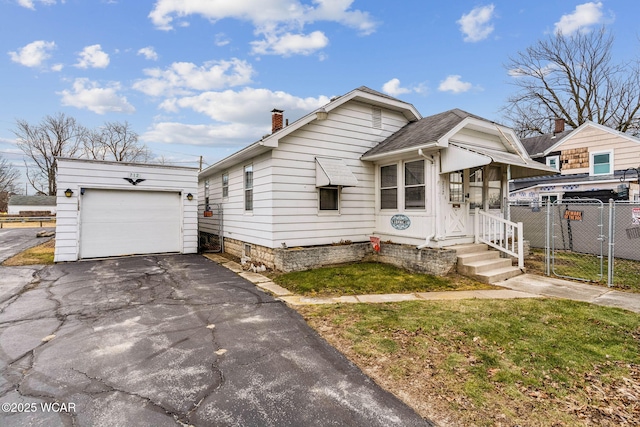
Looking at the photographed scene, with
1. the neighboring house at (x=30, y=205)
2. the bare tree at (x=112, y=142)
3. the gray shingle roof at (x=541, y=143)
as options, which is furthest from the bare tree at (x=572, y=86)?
the neighboring house at (x=30, y=205)

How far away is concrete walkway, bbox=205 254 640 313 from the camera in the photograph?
227 inches

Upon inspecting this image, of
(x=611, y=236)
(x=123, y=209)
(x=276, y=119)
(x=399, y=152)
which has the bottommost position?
(x=611, y=236)

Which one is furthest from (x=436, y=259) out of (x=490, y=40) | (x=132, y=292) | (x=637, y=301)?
(x=490, y=40)

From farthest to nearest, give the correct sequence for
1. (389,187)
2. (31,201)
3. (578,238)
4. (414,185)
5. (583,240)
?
(31,201)
(578,238)
(583,240)
(389,187)
(414,185)

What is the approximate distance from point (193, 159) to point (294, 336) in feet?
136

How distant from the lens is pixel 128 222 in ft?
35.2

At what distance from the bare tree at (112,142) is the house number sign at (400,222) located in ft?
148

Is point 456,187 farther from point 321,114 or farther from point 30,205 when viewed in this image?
point 30,205

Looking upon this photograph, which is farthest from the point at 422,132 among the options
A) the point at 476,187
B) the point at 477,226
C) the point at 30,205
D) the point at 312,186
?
the point at 30,205

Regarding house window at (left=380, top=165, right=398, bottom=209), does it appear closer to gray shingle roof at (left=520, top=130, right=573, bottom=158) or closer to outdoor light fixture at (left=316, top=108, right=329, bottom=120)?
outdoor light fixture at (left=316, top=108, right=329, bottom=120)

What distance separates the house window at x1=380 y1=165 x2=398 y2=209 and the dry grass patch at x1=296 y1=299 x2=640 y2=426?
4.18 metres

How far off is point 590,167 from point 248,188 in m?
16.4

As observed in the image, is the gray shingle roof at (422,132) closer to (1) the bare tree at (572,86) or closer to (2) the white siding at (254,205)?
(2) the white siding at (254,205)

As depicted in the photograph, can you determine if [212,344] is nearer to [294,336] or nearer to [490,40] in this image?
[294,336]
